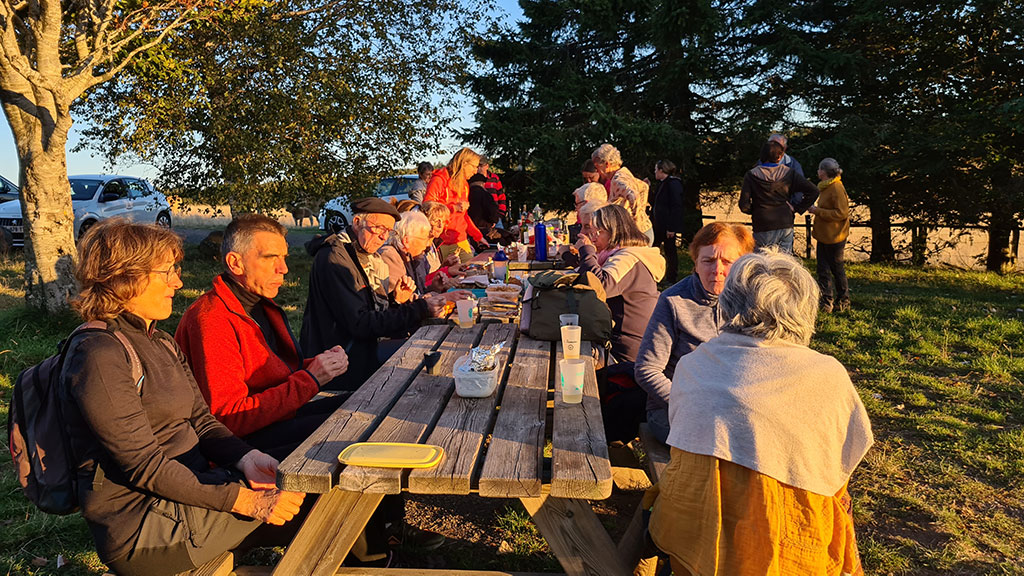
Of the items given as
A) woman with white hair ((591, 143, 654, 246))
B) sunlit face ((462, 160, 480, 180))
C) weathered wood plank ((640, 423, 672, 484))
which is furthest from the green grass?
sunlit face ((462, 160, 480, 180))

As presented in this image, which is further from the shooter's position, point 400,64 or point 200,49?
point 400,64

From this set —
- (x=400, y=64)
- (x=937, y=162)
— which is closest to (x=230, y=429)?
(x=400, y=64)

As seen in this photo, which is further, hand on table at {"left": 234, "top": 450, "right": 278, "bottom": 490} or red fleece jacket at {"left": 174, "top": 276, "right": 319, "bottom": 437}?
red fleece jacket at {"left": 174, "top": 276, "right": 319, "bottom": 437}

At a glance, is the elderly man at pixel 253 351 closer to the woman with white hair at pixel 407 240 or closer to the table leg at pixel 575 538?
the table leg at pixel 575 538

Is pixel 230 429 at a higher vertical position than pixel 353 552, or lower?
higher

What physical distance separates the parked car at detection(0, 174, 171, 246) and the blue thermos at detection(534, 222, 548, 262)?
941cm

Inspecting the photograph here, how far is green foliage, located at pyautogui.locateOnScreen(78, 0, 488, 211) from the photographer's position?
30.4 feet

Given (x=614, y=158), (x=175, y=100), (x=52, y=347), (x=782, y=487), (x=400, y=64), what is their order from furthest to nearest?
(x=400, y=64) < (x=175, y=100) < (x=614, y=158) < (x=52, y=347) < (x=782, y=487)

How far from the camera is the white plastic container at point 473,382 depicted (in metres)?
2.49

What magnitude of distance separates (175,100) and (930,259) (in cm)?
1273

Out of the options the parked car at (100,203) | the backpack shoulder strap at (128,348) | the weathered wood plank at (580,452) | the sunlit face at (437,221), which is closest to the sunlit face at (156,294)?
the backpack shoulder strap at (128,348)

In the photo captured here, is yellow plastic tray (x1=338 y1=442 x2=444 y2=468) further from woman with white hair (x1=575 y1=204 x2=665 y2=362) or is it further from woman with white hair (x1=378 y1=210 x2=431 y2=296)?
woman with white hair (x1=378 y1=210 x2=431 y2=296)

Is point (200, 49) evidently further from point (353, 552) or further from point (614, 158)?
point (353, 552)

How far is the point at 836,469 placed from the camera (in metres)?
1.89
